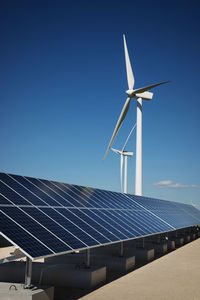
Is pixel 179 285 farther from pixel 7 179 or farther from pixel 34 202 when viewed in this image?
pixel 7 179

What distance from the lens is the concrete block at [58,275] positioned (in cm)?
2273

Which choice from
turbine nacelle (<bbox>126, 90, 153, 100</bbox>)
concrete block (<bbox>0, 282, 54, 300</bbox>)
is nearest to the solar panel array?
concrete block (<bbox>0, 282, 54, 300</bbox>)

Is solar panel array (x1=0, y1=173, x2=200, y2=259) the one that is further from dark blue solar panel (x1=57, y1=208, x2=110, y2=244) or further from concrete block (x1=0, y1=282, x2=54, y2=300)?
concrete block (x1=0, y1=282, x2=54, y2=300)

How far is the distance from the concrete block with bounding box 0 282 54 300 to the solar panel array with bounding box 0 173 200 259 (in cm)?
182

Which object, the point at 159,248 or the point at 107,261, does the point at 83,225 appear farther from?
the point at 159,248

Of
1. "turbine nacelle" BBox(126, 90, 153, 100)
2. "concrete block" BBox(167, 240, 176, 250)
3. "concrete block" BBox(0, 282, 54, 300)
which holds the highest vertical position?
"turbine nacelle" BBox(126, 90, 153, 100)

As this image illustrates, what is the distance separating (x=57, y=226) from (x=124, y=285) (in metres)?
6.31

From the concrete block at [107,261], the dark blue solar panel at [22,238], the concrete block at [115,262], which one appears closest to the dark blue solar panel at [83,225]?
the concrete block at [107,261]

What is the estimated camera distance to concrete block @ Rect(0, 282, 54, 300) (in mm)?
15984

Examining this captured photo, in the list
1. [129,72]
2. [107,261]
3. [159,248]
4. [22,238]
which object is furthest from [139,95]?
[22,238]

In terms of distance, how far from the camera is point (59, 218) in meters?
22.8

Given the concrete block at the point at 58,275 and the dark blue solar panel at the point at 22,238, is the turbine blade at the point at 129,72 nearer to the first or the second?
the concrete block at the point at 58,275

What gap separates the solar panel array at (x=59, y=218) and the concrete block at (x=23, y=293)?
71.5 inches

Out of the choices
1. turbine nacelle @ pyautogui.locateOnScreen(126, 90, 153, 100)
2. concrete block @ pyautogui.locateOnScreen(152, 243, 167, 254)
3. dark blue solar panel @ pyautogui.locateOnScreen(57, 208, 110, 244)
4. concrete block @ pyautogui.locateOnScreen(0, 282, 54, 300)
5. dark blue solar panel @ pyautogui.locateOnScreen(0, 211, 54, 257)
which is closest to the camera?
concrete block @ pyautogui.locateOnScreen(0, 282, 54, 300)
